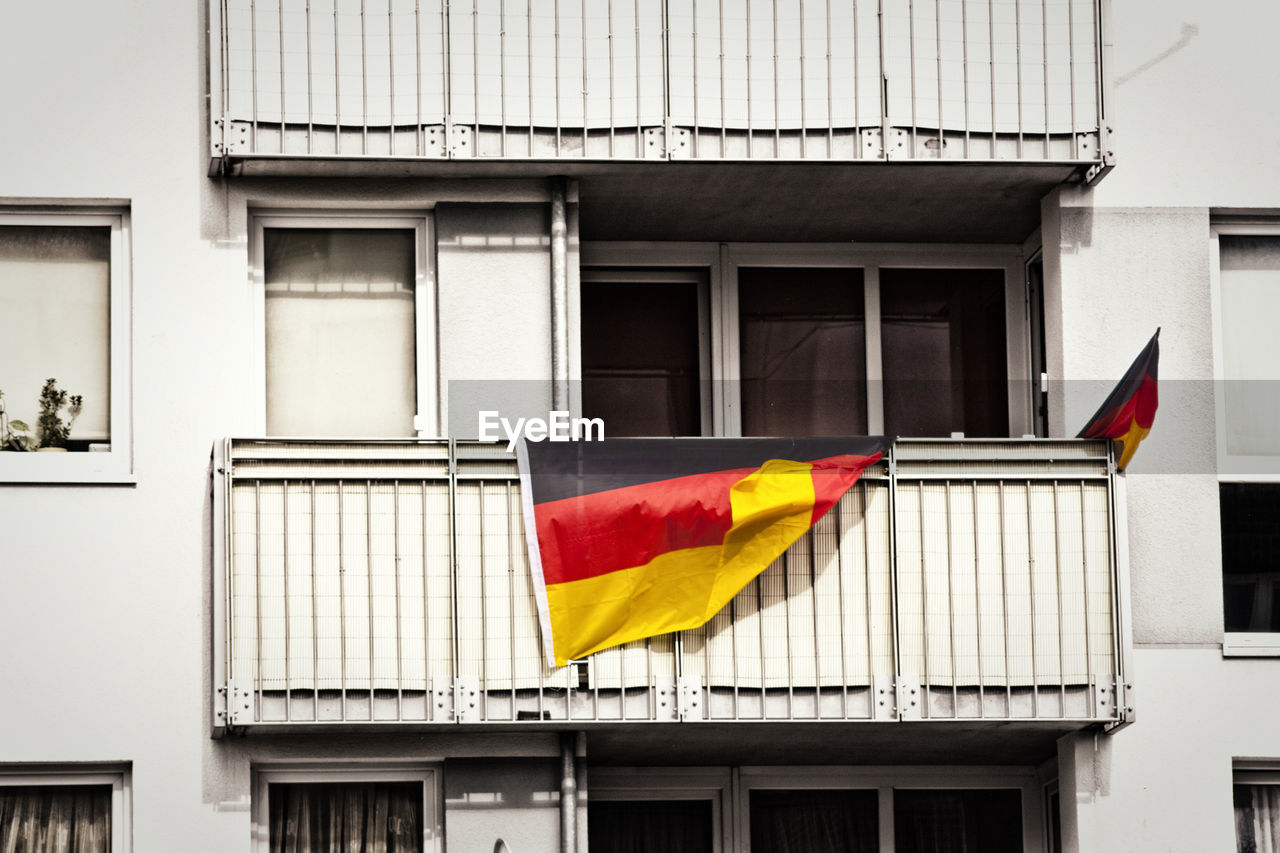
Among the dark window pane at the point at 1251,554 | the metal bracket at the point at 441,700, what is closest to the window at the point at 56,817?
the metal bracket at the point at 441,700

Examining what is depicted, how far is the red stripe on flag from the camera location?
14.3 meters

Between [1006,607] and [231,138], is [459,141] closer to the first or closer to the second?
[231,138]

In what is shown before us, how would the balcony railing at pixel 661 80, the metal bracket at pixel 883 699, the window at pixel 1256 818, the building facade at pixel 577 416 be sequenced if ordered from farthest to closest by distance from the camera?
the window at pixel 1256 818 → the balcony railing at pixel 661 80 → the metal bracket at pixel 883 699 → the building facade at pixel 577 416

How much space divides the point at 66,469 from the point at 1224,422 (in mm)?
7515

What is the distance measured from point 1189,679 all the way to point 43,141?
8.09 m

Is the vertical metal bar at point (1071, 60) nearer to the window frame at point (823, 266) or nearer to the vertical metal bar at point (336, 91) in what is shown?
the window frame at point (823, 266)

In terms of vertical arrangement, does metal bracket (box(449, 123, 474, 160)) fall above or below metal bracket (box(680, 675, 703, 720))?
above

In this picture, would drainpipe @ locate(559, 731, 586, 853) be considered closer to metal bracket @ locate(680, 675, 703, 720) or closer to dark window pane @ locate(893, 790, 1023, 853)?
metal bracket @ locate(680, 675, 703, 720)

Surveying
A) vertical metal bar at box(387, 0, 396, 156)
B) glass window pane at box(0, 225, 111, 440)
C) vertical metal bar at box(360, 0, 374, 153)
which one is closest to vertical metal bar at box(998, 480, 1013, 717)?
vertical metal bar at box(387, 0, 396, 156)

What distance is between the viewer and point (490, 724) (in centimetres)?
1412

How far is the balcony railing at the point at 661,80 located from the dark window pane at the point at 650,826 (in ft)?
14.3

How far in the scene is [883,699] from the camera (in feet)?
47.1

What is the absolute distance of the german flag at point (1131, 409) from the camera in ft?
47.0

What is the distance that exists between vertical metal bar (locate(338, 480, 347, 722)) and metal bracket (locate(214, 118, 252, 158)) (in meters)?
2.26
